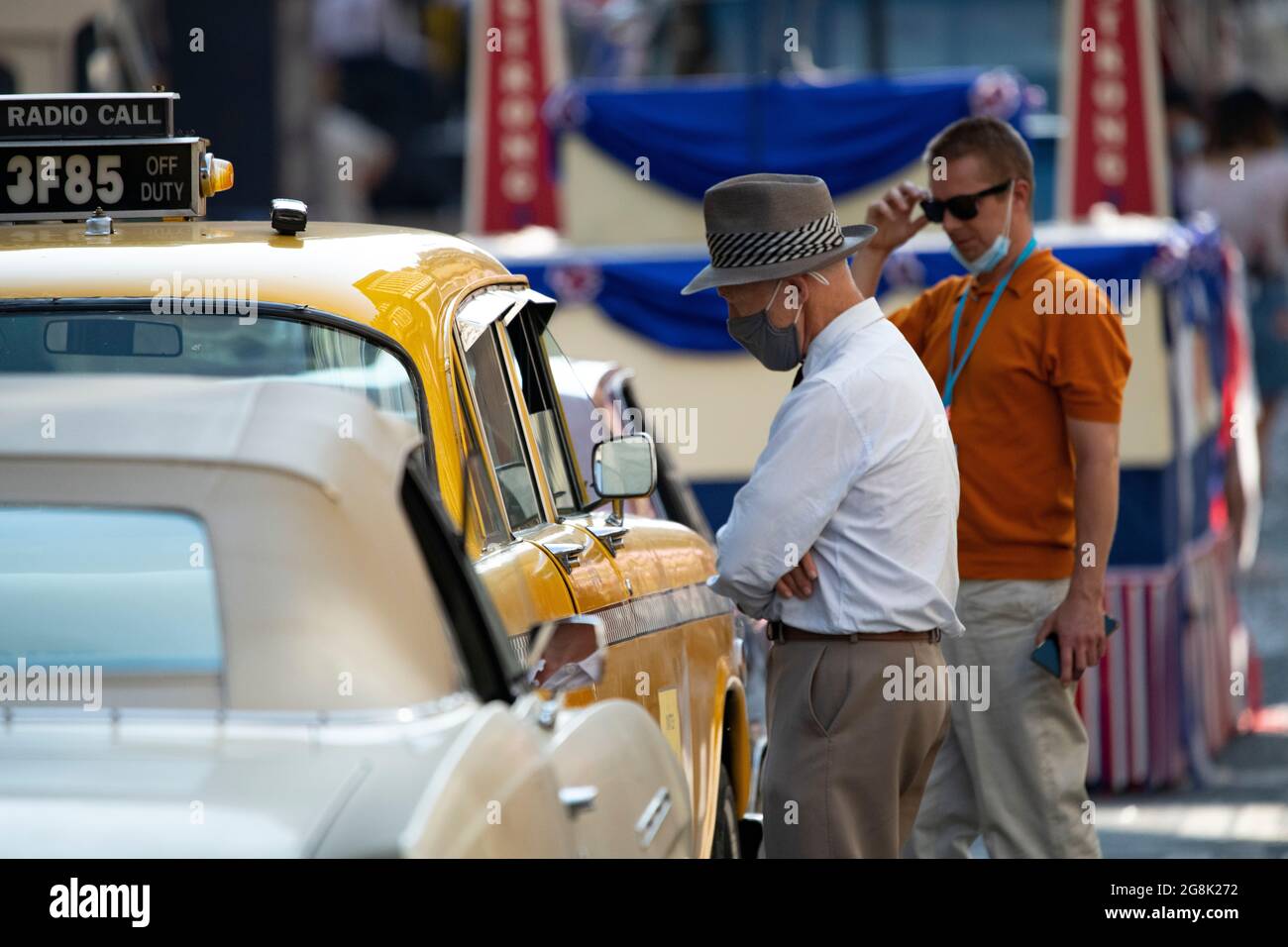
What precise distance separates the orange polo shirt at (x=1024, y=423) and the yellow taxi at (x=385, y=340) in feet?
2.65

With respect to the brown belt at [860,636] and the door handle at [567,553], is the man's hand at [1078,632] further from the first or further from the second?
the door handle at [567,553]

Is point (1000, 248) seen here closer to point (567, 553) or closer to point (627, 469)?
point (627, 469)

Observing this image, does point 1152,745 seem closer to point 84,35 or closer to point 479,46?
point 479,46

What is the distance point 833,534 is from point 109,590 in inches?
69.2

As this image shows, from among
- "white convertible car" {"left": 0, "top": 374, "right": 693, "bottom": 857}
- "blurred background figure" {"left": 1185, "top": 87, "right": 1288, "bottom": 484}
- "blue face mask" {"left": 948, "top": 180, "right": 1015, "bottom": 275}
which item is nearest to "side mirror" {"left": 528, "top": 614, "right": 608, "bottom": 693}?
"white convertible car" {"left": 0, "top": 374, "right": 693, "bottom": 857}

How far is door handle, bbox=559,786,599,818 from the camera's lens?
11.1 feet

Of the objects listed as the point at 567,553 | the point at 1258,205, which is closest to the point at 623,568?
the point at 567,553

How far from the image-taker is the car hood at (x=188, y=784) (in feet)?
9.02

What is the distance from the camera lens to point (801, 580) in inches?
182

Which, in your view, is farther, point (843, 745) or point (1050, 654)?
point (1050, 654)

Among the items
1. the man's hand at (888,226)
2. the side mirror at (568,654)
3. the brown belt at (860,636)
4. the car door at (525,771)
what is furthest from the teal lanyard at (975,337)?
the car door at (525,771)
